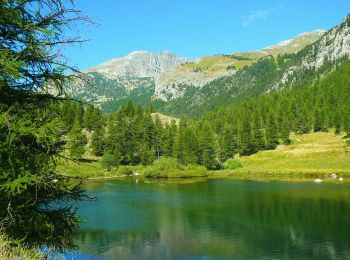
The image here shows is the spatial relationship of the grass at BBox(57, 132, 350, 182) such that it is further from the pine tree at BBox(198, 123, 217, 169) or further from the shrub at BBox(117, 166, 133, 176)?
the pine tree at BBox(198, 123, 217, 169)

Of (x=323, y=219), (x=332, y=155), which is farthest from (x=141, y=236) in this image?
(x=332, y=155)

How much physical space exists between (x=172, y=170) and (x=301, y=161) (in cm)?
3642

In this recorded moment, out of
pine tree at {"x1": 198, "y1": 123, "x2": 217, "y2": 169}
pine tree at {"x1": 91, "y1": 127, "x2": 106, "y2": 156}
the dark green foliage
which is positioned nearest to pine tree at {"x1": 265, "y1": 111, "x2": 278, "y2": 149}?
pine tree at {"x1": 198, "y1": 123, "x2": 217, "y2": 169}

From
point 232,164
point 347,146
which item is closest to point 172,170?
point 232,164

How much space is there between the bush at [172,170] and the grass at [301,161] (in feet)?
16.4

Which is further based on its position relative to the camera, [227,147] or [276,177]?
[227,147]

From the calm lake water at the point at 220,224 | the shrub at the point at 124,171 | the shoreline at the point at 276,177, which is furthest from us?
the shrub at the point at 124,171

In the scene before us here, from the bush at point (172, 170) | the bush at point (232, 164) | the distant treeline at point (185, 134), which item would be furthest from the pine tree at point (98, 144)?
the bush at point (232, 164)

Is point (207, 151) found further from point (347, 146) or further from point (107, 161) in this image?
point (347, 146)

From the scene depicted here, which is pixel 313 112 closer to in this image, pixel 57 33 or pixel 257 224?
pixel 257 224

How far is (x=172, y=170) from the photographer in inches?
4316

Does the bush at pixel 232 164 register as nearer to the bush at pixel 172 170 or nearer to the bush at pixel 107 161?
the bush at pixel 172 170

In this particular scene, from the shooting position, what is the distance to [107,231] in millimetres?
43656

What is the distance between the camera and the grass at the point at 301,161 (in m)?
98.9
